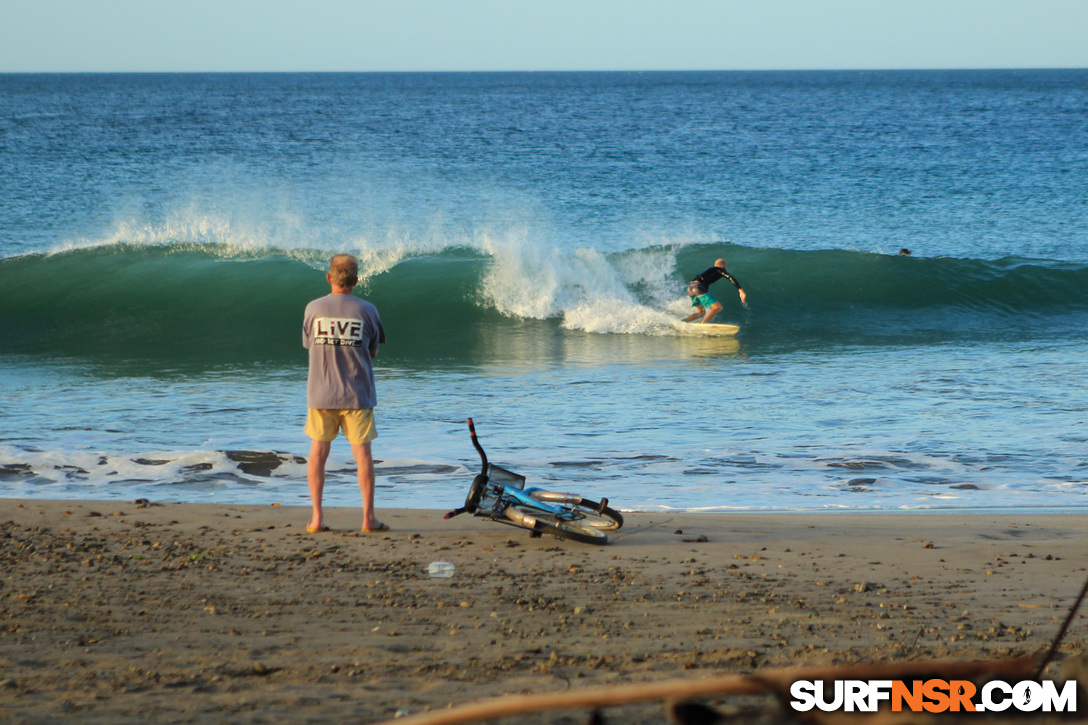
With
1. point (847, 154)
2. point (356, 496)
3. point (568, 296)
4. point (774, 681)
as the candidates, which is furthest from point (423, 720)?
point (847, 154)

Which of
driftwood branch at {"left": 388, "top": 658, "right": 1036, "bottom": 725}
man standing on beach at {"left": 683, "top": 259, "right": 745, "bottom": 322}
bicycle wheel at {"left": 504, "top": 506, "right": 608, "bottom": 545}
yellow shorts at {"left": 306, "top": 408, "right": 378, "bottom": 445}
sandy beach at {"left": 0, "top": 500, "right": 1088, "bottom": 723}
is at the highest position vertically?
man standing on beach at {"left": 683, "top": 259, "right": 745, "bottom": 322}

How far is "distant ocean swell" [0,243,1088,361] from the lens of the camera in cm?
1684

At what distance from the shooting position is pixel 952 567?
16.8 feet

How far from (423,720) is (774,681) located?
1.58ft

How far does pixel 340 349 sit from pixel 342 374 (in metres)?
0.14

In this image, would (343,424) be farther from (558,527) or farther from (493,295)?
(493,295)

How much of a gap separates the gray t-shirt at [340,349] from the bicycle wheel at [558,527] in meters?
1.05

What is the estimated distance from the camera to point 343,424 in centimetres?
588

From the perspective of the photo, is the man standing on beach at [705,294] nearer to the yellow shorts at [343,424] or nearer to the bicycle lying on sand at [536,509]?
the bicycle lying on sand at [536,509]

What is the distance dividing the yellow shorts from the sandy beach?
0.53 meters

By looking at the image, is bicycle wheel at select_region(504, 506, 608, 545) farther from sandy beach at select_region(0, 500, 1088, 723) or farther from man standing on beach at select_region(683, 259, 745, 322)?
man standing on beach at select_region(683, 259, 745, 322)

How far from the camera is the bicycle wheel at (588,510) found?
218 inches

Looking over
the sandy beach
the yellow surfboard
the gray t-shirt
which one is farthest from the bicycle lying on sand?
the yellow surfboard

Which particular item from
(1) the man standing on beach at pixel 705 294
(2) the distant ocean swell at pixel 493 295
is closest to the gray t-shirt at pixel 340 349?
(2) the distant ocean swell at pixel 493 295
